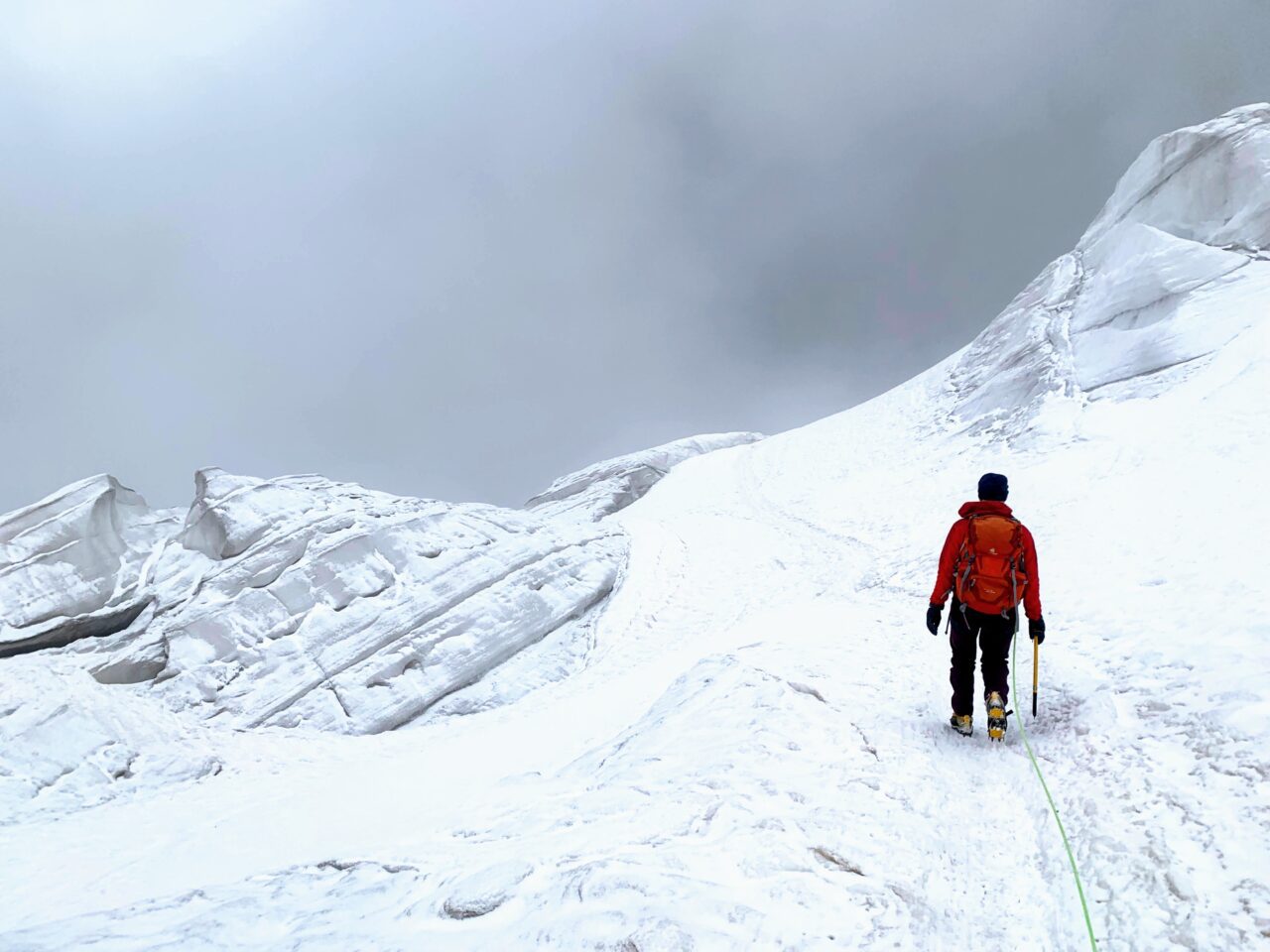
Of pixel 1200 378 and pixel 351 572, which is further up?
pixel 1200 378

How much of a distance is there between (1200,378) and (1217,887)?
18.9 meters

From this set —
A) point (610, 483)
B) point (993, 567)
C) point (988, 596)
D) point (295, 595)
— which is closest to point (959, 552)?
point (993, 567)

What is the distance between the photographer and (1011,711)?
6.49 m

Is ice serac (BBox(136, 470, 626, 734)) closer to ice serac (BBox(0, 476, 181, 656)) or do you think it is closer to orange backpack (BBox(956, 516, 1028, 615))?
ice serac (BBox(0, 476, 181, 656))

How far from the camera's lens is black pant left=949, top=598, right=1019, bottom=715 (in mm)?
6012

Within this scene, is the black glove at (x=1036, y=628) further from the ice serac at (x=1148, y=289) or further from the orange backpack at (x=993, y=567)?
the ice serac at (x=1148, y=289)

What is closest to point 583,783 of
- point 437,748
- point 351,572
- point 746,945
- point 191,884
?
point 746,945

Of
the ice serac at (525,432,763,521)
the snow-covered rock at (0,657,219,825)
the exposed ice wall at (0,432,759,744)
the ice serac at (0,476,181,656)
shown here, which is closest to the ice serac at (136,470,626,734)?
the exposed ice wall at (0,432,759,744)

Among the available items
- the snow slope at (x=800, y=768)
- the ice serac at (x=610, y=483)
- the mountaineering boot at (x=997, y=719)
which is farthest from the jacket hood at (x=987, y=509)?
the ice serac at (x=610, y=483)

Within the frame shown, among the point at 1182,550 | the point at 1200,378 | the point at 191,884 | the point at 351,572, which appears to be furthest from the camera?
the point at 1200,378

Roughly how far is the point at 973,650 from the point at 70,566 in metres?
20.8

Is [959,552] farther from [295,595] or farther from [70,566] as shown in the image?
[70,566]

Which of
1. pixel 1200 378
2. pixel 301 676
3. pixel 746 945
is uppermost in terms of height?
pixel 1200 378

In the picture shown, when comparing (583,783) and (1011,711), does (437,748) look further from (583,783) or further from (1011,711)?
(1011,711)
